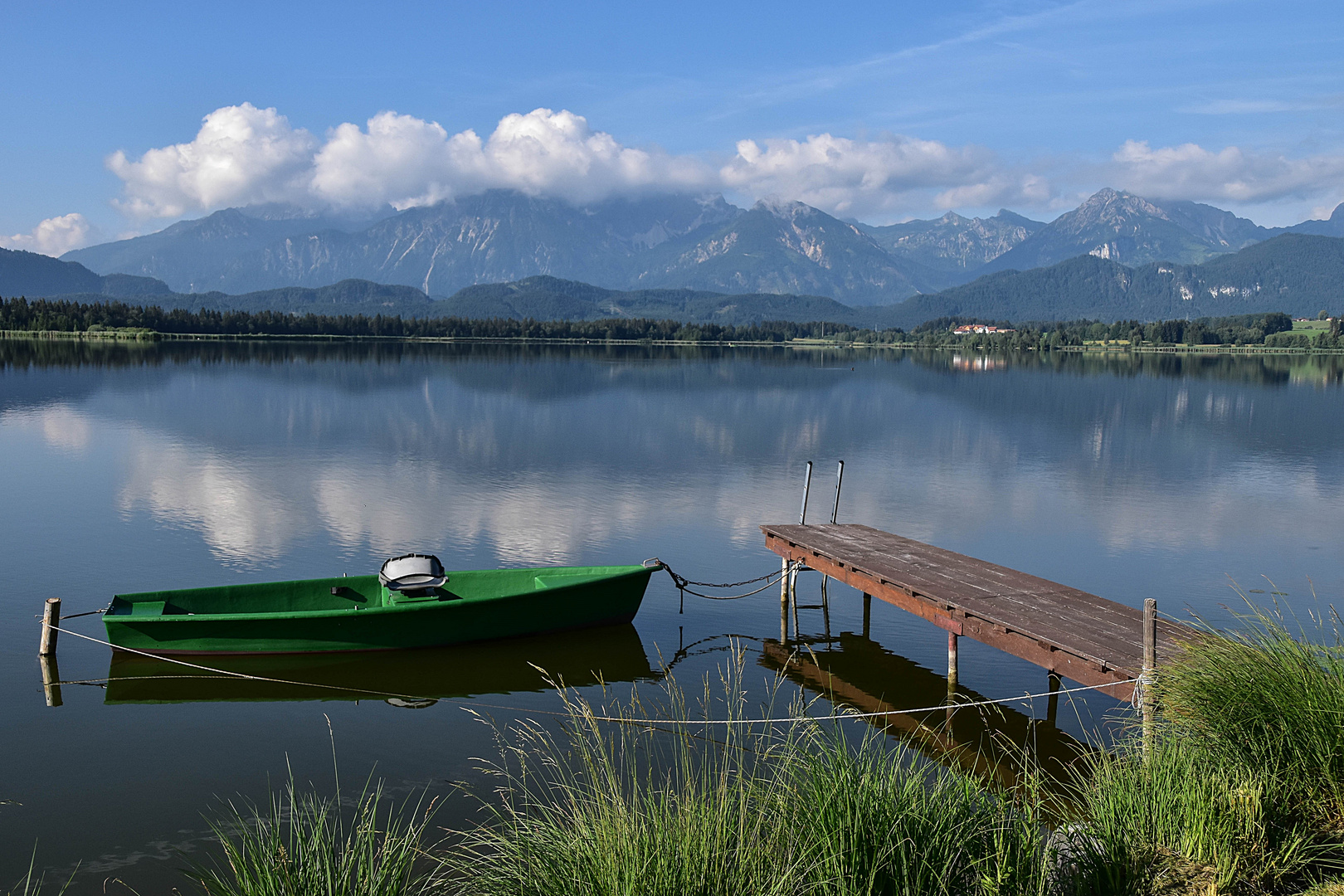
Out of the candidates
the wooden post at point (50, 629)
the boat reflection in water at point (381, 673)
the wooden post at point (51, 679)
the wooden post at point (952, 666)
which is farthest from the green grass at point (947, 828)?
the wooden post at point (50, 629)

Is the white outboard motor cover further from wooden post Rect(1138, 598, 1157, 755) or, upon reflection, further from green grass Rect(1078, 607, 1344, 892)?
green grass Rect(1078, 607, 1344, 892)

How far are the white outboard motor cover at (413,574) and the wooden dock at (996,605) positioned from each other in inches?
284

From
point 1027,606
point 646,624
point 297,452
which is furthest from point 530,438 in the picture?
point 1027,606

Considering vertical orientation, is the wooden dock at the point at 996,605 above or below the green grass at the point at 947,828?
below

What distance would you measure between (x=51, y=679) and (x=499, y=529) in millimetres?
13015

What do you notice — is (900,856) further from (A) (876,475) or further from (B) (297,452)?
(B) (297,452)

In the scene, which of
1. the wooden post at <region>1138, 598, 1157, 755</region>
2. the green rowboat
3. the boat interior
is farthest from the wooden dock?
the boat interior

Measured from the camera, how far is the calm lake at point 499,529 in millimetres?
13508

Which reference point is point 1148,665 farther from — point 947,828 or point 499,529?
point 499,529

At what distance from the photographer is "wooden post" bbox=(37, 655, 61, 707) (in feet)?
49.4

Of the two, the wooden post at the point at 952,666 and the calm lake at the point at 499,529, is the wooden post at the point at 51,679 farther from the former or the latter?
the wooden post at the point at 952,666

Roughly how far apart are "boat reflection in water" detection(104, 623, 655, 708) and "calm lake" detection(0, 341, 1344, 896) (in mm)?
69

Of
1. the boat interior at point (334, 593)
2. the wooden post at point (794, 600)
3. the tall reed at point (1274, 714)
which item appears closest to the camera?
the tall reed at point (1274, 714)

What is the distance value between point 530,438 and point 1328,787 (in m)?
44.1
